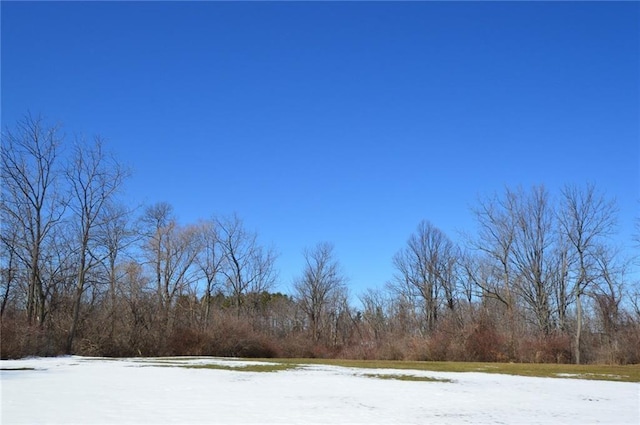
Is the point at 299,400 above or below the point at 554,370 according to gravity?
above

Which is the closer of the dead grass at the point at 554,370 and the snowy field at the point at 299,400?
the snowy field at the point at 299,400

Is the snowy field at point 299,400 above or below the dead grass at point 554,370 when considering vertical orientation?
above

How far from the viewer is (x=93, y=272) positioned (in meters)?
32.2

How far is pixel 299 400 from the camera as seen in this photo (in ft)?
33.9

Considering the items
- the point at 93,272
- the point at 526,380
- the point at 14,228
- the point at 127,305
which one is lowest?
the point at 526,380

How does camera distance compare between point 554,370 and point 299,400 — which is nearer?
point 299,400

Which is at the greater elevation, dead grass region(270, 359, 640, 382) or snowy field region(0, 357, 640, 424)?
snowy field region(0, 357, 640, 424)

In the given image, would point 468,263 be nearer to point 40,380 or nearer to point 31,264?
point 31,264

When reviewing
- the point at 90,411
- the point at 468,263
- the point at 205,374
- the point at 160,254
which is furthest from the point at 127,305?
the point at 468,263

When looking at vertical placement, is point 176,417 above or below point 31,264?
below

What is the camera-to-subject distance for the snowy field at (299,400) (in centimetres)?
816

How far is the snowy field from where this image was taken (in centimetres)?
816

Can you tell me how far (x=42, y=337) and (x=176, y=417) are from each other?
66.1 feet

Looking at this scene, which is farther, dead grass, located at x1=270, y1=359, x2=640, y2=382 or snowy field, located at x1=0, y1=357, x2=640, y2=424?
dead grass, located at x1=270, y1=359, x2=640, y2=382
